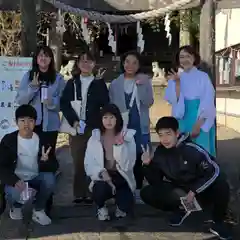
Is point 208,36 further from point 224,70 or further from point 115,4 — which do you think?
point 224,70

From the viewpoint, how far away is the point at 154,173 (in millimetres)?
4840

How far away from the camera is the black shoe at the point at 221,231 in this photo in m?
4.54

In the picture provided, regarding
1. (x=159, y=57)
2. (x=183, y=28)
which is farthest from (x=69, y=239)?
(x=159, y=57)

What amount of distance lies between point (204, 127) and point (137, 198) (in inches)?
42.9

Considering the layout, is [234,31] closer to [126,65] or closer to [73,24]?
[73,24]

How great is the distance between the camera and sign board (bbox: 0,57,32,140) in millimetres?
6379

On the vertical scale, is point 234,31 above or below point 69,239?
above

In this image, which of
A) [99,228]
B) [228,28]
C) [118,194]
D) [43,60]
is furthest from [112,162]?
[228,28]

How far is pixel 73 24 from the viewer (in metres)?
13.8

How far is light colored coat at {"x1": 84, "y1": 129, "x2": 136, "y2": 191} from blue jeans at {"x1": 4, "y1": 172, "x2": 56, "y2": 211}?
372 millimetres

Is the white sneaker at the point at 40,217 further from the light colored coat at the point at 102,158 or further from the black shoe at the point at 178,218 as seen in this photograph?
the black shoe at the point at 178,218

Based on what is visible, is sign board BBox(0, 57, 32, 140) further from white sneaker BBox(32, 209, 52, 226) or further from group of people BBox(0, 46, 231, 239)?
white sneaker BBox(32, 209, 52, 226)

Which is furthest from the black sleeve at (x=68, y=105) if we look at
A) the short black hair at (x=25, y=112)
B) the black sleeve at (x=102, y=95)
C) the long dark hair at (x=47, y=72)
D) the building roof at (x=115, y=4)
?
the building roof at (x=115, y=4)

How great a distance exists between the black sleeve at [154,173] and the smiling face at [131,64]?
42.9 inches
